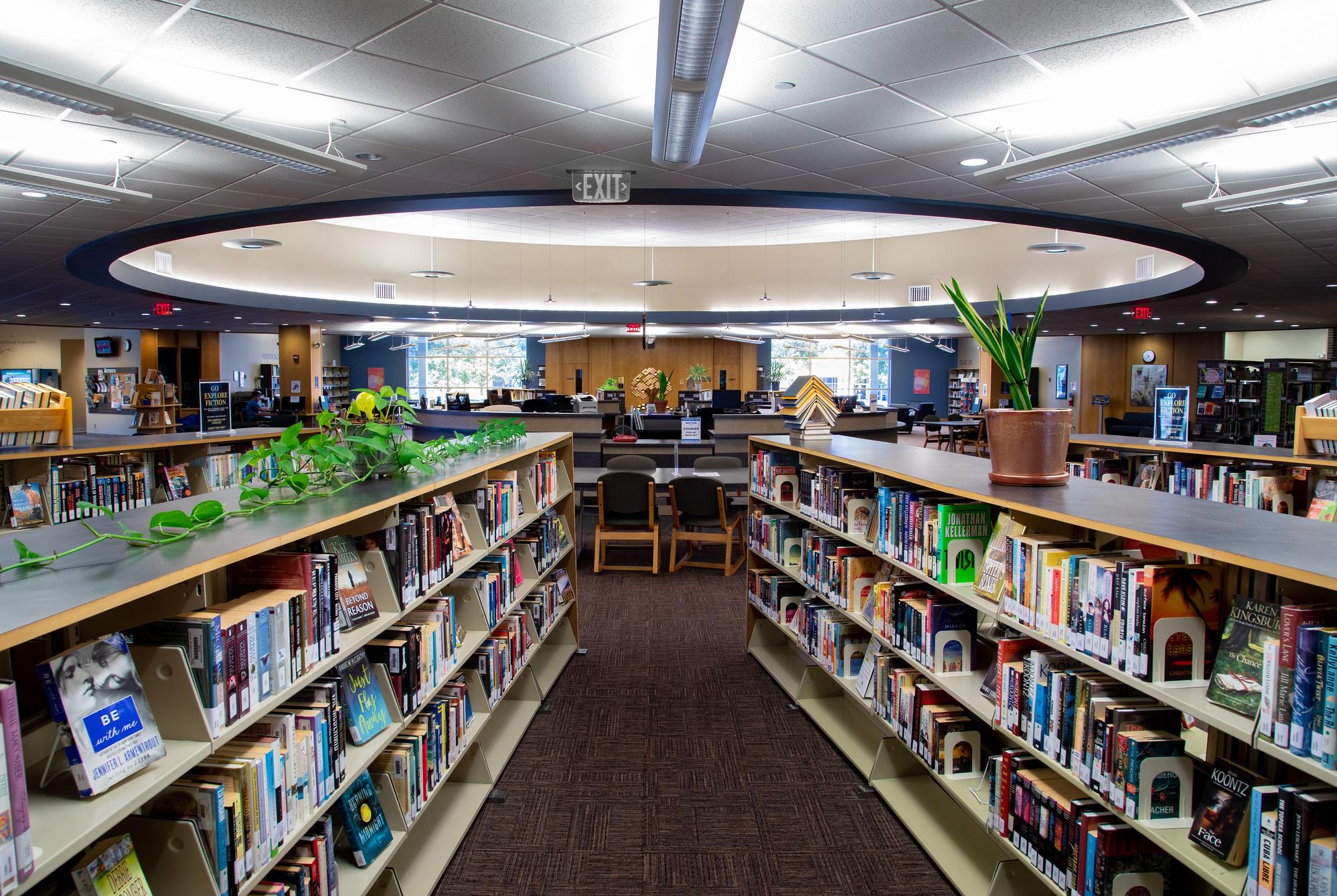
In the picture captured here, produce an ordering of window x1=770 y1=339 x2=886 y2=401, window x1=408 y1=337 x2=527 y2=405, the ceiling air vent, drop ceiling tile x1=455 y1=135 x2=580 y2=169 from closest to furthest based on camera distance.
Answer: drop ceiling tile x1=455 y1=135 x2=580 y2=169 < the ceiling air vent < window x1=408 y1=337 x2=527 y2=405 < window x1=770 y1=339 x2=886 y2=401

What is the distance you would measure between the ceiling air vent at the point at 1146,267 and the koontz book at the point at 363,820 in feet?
40.1

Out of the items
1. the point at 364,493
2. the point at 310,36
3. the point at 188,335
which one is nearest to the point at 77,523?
the point at 364,493

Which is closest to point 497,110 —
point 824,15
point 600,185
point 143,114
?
point 600,185

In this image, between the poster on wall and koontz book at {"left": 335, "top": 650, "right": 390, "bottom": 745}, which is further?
the poster on wall

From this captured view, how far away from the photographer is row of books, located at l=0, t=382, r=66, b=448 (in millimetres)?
4945

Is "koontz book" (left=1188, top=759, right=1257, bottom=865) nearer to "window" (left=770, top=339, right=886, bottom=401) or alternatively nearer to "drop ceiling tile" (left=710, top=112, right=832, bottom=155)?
"drop ceiling tile" (left=710, top=112, right=832, bottom=155)

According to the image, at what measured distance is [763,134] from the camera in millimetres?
4965

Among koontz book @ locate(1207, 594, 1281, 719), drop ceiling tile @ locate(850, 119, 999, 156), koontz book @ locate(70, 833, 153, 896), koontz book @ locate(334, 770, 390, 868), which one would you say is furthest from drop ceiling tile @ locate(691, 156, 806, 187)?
koontz book @ locate(70, 833, 153, 896)

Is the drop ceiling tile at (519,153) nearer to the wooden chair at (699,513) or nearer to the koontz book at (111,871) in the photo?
the wooden chair at (699,513)

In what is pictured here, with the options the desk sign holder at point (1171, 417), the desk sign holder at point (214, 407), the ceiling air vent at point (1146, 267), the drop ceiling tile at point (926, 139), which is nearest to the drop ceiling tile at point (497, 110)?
the drop ceiling tile at point (926, 139)

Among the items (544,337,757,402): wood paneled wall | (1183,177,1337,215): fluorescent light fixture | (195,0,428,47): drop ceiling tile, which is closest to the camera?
(195,0,428,47): drop ceiling tile

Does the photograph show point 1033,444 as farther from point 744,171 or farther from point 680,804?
point 744,171

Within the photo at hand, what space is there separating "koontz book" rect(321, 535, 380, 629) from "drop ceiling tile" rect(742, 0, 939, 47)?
2.73 m

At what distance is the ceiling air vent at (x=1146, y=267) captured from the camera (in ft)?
36.5
